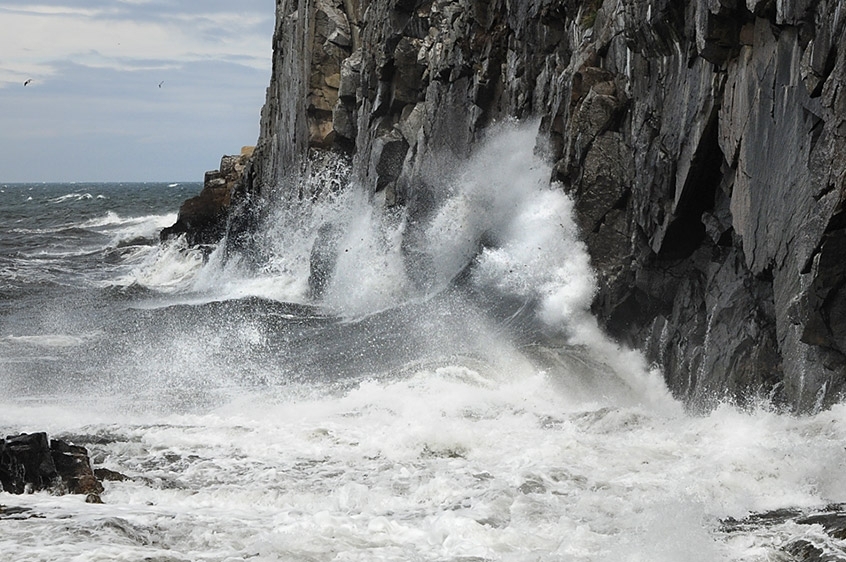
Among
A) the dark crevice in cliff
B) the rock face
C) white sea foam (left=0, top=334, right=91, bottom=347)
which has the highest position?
the rock face

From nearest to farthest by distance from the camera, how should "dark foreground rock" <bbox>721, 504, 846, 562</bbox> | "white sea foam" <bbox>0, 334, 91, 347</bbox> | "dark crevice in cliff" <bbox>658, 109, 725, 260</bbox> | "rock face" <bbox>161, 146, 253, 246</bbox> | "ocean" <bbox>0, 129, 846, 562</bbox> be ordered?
"dark foreground rock" <bbox>721, 504, 846, 562</bbox>, "ocean" <bbox>0, 129, 846, 562</bbox>, "dark crevice in cliff" <bbox>658, 109, 725, 260</bbox>, "white sea foam" <bbox>0, 334, 91, 347</bbox>, "rock face" <bbox>161, 146, 253, 246</bbox>

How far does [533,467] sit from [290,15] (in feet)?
91.4

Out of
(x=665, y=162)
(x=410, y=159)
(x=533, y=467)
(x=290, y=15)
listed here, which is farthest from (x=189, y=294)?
(x=533, y=467)

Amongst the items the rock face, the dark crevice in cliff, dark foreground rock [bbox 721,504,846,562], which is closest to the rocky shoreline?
dark foreground rock [bbox 721,504,846,562]

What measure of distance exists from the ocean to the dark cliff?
1.82 feet

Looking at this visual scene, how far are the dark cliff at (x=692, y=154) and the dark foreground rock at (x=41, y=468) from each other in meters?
6.09

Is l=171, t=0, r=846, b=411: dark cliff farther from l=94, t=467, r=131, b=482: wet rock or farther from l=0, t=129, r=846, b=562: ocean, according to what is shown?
l=94, t=467, r=131, b=482: wet rock

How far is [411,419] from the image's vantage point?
11.0m

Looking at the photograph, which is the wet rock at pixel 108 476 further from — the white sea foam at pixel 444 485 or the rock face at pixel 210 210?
the rock face at pixel 210 210

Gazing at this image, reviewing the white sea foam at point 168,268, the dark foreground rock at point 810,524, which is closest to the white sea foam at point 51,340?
the white sea foam at point 168,268

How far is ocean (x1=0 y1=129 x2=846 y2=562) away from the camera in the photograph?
23.4ft

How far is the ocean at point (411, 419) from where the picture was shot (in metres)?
7.13

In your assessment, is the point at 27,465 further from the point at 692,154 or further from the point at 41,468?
the point at 692,154

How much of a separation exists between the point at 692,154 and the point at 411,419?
4185 mm
